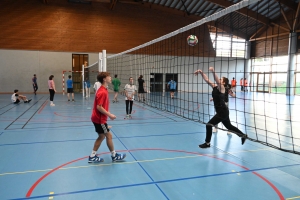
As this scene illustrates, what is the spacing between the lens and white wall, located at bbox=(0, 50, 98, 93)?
63.0 feet

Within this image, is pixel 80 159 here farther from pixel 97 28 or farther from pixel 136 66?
pixel 97 28

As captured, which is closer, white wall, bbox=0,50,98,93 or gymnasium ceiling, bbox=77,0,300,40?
white wall, bbox=0,50,98,93

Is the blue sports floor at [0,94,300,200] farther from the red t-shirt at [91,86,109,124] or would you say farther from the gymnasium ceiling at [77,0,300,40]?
the gymnasium ceiling at [77,0,300,40]

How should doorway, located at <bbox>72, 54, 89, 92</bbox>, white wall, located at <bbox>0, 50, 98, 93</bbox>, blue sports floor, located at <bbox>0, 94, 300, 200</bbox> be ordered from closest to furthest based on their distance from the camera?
blue sports floor, located at <bbox>0, 94, 300, 200</bbox>, white wall, located at <bbox>0, 50, 98, 93</bbox>, doorway, located at <bbox>72, 54, 89, 92</bbox>

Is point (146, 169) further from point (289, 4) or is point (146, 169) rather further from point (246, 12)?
point (289, 4)

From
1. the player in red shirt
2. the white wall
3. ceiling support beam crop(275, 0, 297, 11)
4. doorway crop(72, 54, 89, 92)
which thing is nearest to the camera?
the player in red shirt

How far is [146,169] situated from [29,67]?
63.4ft

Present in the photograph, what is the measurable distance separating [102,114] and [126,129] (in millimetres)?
2771

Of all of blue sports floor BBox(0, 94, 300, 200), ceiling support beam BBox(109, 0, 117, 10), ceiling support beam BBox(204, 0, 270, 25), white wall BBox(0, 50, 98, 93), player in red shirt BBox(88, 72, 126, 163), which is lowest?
blue sports floor BBox(0, 94, 300, 200)

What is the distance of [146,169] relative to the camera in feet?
12.0

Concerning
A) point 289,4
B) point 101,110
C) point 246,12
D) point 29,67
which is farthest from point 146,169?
point 289,4

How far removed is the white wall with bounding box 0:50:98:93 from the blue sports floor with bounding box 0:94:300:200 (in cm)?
1544

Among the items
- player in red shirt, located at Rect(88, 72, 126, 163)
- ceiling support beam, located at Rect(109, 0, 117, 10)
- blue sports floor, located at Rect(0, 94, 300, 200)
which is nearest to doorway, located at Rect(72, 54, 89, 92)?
ceiling support beam, located at Rect(109, 0, 117, 10)

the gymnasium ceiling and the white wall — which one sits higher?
the gymnasium ceiling
